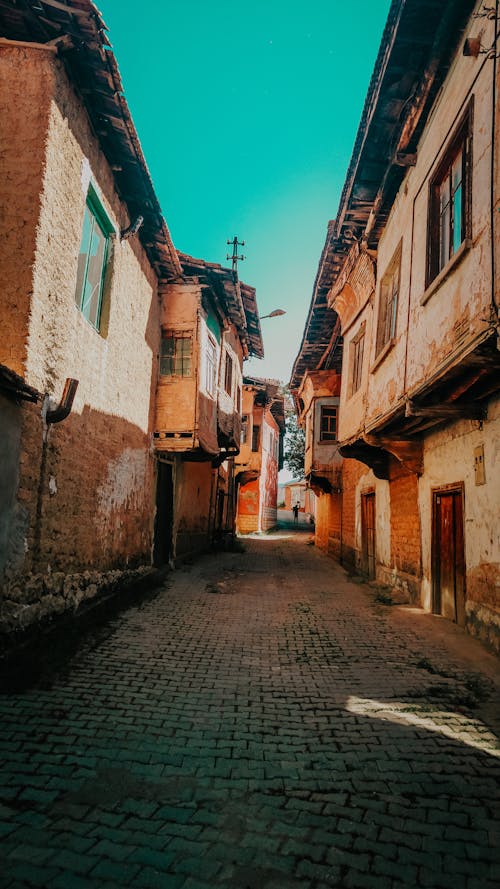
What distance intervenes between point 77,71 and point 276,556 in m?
13.8

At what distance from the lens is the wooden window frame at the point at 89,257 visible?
23.8 feet

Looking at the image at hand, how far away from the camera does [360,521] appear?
41.5 feet

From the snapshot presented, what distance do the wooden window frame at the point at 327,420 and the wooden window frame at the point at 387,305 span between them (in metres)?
9.68

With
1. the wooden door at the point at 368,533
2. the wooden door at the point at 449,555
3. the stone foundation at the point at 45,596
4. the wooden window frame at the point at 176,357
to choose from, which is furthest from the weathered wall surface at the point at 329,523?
the stone foundation at the point at 45,596

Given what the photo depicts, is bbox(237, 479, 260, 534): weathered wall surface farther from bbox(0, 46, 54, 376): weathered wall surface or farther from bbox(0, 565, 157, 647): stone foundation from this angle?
bbox(0, 46, 54, 376): weathered wall surface

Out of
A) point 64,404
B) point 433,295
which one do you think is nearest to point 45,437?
point 64,404

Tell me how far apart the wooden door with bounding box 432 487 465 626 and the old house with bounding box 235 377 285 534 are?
54.0 ft

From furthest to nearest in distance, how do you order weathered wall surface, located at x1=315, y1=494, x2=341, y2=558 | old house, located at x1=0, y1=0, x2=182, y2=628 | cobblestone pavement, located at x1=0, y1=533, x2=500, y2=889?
weathered wall surface, located at x1=315, y1=494, x2=341, y2=558, old house, located at x1=0, y1=0, x2=182, y2=628, cobblestone pavement, located at x1=0, y1=533, x2=500, y2=889

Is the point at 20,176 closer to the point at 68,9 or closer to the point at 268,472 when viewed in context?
the point at 68,9

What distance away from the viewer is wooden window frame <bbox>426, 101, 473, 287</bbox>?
532 centimetres

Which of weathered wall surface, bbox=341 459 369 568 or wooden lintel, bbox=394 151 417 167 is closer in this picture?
wooden lintel, bbox=394 151 417 167

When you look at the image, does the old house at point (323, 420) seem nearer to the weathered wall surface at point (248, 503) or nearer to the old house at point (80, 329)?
the old house at point (80, 329)

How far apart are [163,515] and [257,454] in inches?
551

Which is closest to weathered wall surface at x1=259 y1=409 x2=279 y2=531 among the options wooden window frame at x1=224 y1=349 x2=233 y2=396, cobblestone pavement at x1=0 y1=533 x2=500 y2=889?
wooden window frame at x1=224 y1=349 x2=233 y2=396
